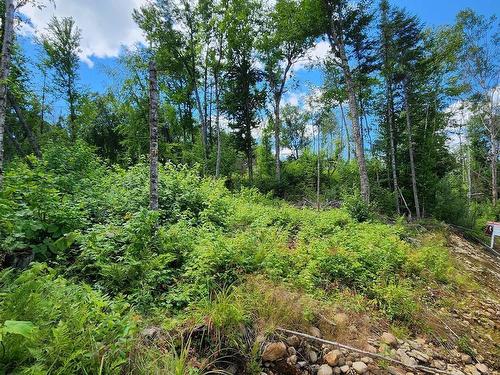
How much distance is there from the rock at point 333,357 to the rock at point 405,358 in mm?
893

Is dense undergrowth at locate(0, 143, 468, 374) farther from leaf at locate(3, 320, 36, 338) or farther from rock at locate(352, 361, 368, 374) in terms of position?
rock at locate(352, 361, 368, 374)

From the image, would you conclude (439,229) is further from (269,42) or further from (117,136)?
(117,136)

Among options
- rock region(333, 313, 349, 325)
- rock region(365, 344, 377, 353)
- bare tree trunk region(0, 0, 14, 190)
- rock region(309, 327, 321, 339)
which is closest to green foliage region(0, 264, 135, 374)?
rock region(309, 327, 321, 339)

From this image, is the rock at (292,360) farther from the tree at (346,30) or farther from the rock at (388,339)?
the tree at (346,30)

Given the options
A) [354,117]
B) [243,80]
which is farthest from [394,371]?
[243,80]

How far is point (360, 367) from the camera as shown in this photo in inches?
120

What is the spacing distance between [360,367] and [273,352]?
40.2 inches

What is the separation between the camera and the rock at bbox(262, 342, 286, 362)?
9.38 feet

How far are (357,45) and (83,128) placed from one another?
62.8 feet

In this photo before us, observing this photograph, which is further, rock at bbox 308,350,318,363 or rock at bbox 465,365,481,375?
rock at bbox 465,365,481,375

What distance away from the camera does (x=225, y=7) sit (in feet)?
61.9

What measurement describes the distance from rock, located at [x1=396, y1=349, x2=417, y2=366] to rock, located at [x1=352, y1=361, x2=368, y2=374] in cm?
64

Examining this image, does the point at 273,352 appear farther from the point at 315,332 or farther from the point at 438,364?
the point at 438,364

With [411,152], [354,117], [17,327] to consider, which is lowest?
[17,327]
